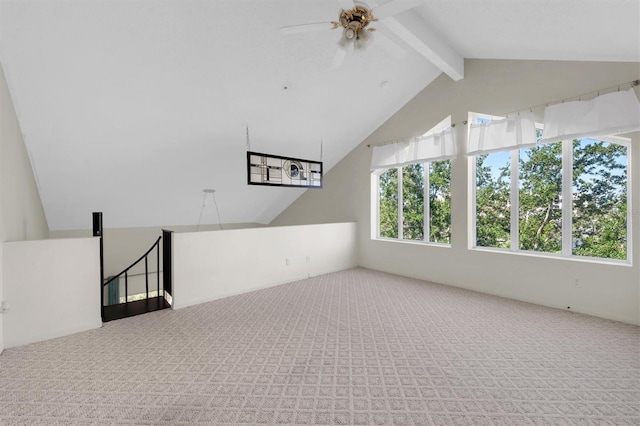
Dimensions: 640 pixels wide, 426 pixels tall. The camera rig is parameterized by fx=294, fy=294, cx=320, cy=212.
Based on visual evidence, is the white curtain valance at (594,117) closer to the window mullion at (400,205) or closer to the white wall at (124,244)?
the window mullion at (400,205)

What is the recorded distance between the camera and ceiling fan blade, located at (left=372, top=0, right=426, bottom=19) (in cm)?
212

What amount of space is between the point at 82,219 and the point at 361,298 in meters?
5.07

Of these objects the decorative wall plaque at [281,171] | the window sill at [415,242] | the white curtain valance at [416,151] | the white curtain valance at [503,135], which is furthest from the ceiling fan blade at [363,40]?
the window sill at [415,242]

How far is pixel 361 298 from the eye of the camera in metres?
4.15

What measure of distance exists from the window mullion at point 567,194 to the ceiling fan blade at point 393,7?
297cm

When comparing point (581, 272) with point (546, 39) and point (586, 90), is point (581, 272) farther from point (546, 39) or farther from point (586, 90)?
point (546, 39)

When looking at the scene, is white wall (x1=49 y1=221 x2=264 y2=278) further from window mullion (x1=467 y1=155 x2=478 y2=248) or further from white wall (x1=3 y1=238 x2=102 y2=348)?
window mullion (x1=467 y1=155 x2=478 y2=248)

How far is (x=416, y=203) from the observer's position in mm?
5438

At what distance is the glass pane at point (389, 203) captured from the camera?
5.74 meters

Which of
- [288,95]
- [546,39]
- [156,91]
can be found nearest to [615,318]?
[546,39]

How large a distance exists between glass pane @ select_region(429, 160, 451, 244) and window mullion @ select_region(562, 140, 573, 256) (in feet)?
4.91

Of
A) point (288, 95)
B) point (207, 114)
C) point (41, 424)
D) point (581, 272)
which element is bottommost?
point (41, 424)

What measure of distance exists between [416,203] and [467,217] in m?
1.03

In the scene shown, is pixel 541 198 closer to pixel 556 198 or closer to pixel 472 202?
pixel 556 198
